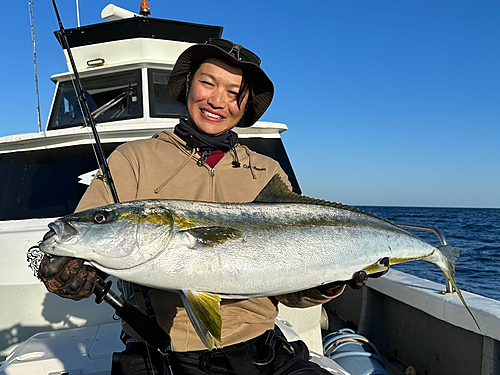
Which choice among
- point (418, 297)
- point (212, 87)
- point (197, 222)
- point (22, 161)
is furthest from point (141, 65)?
point (418, 297)

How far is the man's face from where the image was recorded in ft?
9.20

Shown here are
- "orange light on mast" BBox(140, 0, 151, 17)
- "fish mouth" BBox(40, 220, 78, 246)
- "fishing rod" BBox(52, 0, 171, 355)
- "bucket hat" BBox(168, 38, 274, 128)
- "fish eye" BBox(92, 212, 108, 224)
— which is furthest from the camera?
"orange light on mast" BBox(140, 0, 151, 17)

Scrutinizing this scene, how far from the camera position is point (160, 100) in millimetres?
6445

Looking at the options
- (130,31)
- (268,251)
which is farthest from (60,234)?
(130,31)

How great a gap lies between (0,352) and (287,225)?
3879 millimetres

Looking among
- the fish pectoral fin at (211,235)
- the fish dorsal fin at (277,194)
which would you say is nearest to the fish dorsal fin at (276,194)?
the fish dorsal fin at (277,194)

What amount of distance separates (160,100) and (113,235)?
4.84m

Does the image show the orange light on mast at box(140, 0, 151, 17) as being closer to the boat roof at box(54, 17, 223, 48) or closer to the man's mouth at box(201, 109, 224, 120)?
the boat roof at box(54, 17, 223, 48)

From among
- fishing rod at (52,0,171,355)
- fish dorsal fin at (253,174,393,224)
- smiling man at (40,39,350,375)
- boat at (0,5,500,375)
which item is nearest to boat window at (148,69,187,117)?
boat at (0,5,500,375)

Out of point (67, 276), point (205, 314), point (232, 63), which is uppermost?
point (232, 63)

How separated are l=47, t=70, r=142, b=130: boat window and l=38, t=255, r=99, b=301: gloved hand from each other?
459cm

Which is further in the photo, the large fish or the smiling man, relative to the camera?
the smiling man

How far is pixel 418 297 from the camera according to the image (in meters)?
5.02

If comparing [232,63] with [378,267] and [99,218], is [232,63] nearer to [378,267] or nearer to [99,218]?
[99,218]
